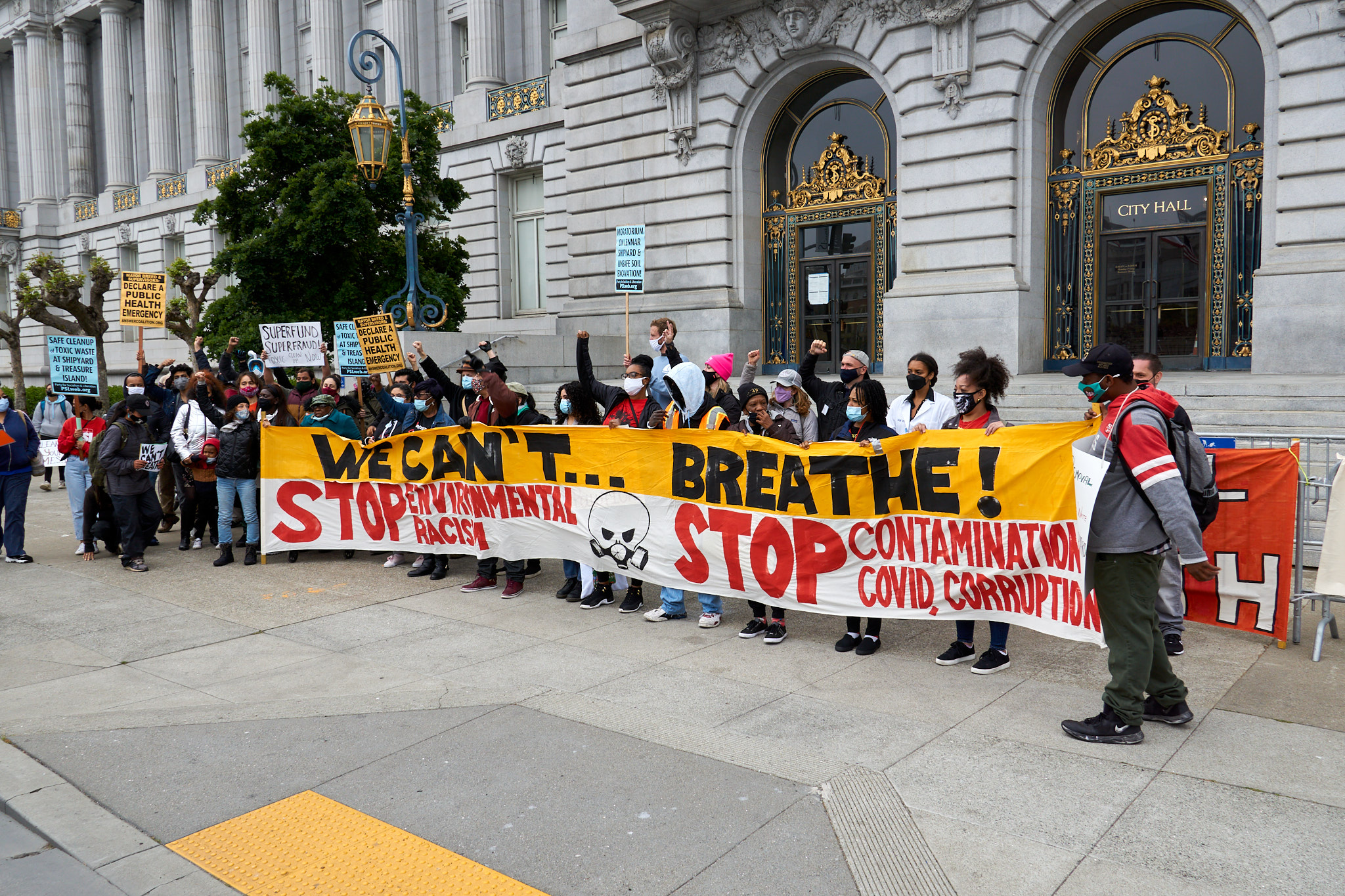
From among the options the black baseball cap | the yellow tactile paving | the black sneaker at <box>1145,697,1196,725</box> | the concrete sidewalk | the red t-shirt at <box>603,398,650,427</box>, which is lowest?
the yellow tactile paving

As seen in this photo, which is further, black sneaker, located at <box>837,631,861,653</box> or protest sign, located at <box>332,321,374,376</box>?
protest sign, located at <box>332,321,374,376</box>

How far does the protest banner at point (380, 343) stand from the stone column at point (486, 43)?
19.7 metres

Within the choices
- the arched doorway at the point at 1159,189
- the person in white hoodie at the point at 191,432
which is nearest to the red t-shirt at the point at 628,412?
the person in white hoodie at the point at 191,432

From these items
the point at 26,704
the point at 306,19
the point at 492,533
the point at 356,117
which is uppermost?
the point at 306,19

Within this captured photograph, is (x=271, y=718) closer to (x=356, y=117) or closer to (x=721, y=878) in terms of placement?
(x=721, y=878)

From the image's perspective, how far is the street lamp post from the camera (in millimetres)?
15102

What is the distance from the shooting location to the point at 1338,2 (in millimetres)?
13961

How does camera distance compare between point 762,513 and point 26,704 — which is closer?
point 26,704

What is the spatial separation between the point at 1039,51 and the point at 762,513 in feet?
42.6

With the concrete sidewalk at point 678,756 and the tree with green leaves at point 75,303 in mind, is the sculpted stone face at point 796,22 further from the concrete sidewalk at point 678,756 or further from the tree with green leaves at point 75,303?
the tree with green leaves at point 75,303

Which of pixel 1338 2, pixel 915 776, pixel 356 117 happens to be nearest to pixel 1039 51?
pixel 1338 2

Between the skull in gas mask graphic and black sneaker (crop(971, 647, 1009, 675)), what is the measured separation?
263 centimetres

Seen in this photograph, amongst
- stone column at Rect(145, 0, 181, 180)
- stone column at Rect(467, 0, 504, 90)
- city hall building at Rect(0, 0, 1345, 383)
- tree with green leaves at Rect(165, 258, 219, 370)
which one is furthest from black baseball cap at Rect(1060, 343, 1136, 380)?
stone column at Rect(145, 0, 181, 180)

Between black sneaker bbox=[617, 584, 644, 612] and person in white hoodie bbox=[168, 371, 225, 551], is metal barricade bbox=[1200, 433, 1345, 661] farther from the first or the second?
person in white hoodie bbox=[168, 371, 225, 551]
